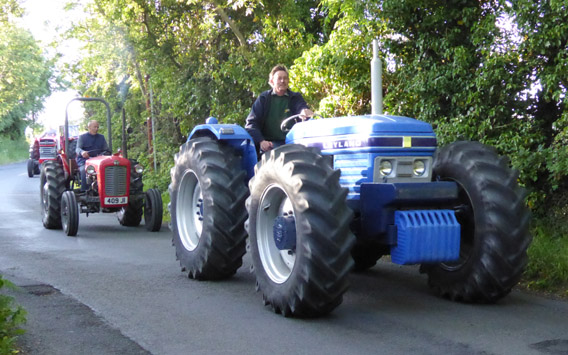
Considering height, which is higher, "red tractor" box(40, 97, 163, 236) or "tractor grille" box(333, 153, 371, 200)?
"tractor grille" box(333, 153, 371, 200)

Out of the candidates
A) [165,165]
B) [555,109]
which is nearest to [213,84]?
[165,165]

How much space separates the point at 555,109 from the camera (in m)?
9.26

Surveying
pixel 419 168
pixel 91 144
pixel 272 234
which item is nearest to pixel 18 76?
pixel 91 144

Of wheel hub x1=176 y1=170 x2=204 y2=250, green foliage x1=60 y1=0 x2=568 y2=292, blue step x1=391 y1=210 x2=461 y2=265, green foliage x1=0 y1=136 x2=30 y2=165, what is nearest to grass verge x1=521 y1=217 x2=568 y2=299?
green foliage x1=60 y1=0 x2=568 y2=292

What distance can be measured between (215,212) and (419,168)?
6.67 ft

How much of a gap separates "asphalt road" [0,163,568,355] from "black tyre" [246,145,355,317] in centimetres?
21

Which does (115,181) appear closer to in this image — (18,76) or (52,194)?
(52,194)

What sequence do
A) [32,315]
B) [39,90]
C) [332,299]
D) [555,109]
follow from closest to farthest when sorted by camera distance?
[332,299] → [32,315] → [555,109] → [39,90]

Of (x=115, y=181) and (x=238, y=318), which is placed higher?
(x=115, y=181)

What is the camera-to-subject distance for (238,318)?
5.81 meters

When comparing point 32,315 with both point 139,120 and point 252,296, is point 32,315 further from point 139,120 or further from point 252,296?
point 139,120

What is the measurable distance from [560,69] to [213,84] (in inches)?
377

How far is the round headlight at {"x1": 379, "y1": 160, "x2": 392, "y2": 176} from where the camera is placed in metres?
6.14

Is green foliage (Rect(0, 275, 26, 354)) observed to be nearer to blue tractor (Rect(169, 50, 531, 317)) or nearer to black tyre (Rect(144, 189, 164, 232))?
blue tractor (Rect(169, 50, 531, 317))
